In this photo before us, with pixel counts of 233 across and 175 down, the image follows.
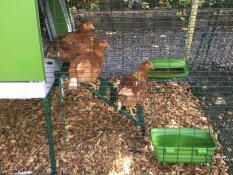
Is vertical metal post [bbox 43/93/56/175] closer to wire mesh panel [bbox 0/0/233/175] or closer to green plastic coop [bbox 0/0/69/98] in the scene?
wire mesh panel [bbox 0/0/233/175]

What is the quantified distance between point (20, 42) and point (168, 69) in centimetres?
238

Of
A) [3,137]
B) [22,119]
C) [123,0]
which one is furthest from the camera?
[123,0]

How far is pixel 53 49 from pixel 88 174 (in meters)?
1.26

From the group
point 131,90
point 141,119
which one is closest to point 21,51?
point 131,90

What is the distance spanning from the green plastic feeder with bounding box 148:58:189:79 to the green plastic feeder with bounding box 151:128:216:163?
3.05ft

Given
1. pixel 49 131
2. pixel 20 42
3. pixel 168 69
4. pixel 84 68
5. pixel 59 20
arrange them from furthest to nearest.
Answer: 1. pixel 168 69
2. pixel 59 20
3. pixel 84 68
4. pixel 49 131
5. pixel 20 42

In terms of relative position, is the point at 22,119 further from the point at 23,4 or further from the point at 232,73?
the point at 232,73

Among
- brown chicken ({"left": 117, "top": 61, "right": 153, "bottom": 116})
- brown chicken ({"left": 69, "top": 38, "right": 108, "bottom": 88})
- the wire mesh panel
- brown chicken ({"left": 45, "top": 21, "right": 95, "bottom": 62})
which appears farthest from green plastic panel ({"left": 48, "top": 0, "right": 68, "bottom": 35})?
brown chicken ({"left": 117, "top": 61, "right": 153, "bottom": 116})

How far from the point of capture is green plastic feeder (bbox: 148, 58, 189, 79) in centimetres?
434

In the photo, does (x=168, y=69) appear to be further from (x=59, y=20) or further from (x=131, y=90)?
(x=59, y=20)

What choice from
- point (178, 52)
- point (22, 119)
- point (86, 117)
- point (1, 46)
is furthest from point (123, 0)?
point (1, 46)

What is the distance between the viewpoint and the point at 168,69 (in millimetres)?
4449

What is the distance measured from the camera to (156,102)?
4.61 m

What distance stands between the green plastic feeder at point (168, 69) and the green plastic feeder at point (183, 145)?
0.93 meters
